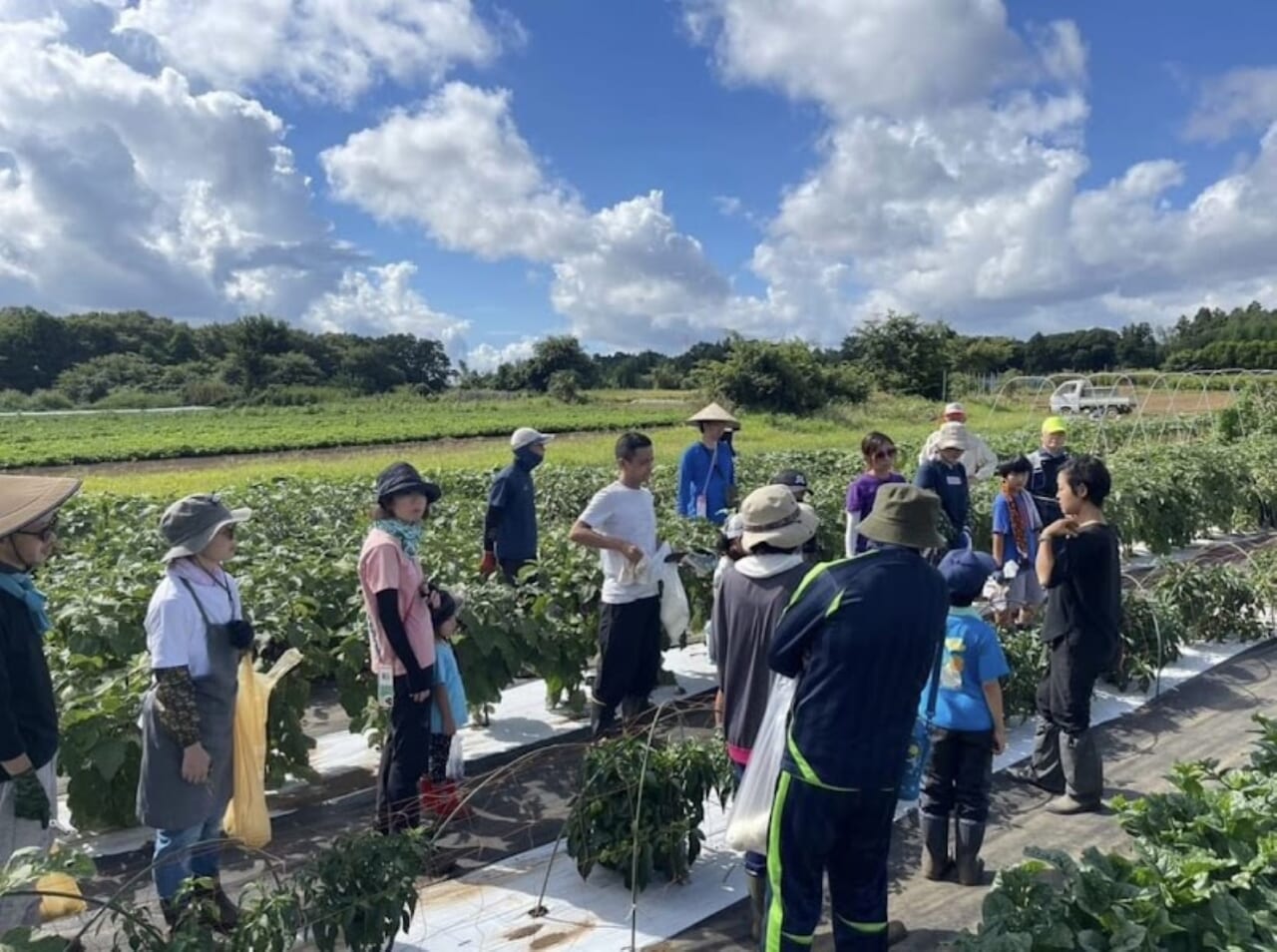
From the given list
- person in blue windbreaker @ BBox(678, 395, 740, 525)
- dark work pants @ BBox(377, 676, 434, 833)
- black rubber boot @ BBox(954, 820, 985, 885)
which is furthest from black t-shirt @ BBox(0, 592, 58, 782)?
person in blue windbreaker @ BBox(678, 395, 740, 525)

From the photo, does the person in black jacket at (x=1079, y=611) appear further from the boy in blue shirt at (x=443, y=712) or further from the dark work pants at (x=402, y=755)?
the dark work pants at (x=402, y=755)

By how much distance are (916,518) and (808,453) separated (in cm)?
1478

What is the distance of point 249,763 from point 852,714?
2192 mm

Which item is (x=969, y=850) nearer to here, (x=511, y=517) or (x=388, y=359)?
(x=511, y=517)

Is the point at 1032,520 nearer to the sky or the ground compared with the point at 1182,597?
nearer to the sky

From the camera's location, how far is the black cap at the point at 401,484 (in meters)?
3.71

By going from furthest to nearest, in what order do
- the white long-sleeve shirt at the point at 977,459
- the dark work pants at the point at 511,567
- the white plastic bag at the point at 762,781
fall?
the white long-sleeve shirt at the point at 977,459, the dark work pants at the point at 511,567, the white plastic bag at the point at 762,781

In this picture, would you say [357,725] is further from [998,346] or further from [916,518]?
[998,346]

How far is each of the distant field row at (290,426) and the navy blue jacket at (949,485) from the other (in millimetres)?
26203

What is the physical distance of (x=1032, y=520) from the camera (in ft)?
20.8

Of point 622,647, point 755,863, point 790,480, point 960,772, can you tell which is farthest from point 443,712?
point 790,480

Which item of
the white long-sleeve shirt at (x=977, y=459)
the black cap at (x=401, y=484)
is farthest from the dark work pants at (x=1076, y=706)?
the black cap at (x=401, y=484)

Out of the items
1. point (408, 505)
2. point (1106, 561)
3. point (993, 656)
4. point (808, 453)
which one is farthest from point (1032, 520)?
point (808, 453)

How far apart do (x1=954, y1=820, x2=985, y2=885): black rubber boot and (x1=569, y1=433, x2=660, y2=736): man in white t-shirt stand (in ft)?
5.82
